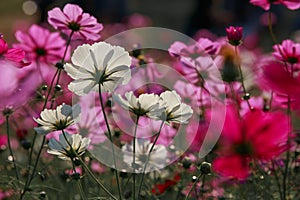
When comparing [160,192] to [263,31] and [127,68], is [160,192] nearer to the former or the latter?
[127,68]

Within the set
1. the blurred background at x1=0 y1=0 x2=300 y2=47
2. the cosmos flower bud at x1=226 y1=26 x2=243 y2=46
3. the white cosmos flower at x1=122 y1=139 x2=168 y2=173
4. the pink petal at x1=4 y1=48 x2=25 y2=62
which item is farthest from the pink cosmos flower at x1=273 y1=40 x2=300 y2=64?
the blurred background at x1=0 y1=0 x2=300 y2=47

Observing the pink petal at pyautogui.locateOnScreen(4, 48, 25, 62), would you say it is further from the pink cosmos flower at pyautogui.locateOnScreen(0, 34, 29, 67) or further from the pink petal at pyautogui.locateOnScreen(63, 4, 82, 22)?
the pink petal at pyautogui.locateOnScreen(63, 4, 82, 22)

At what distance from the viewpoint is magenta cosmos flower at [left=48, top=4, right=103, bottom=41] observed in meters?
0.84

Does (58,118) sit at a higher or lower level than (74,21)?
lower

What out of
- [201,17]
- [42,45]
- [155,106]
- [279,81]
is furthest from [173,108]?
[201,17]

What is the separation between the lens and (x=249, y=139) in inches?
22.7

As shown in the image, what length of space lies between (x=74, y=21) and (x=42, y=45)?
203mm

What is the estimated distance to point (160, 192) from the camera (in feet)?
2.98

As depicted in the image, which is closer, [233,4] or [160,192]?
[160,192]

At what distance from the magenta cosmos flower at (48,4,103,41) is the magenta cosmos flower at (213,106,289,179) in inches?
12.1

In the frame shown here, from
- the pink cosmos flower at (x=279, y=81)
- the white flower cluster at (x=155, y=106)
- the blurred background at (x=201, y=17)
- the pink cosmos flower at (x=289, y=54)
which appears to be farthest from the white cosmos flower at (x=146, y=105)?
the blurred background at (x=201, y=17)

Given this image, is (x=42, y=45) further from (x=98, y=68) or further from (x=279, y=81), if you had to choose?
(x=279, y=81)

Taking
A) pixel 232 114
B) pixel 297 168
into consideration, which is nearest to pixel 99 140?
pixel 297 168

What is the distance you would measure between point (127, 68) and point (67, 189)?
1.30ft
